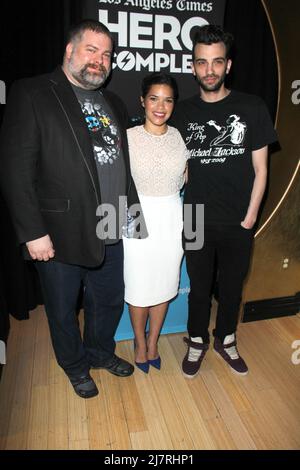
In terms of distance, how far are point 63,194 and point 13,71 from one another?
3.36 ft

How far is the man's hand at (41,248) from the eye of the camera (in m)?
1.48

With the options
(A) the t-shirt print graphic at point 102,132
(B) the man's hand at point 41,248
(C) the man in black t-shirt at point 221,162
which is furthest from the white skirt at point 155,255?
(B) the man's hand at point 41,248

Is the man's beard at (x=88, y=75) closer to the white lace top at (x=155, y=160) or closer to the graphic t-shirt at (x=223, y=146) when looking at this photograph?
the white lace top at (x=155, y=160)

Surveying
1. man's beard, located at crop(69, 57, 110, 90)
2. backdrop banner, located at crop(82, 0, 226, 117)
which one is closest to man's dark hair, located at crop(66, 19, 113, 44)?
man's beard, located at crop(69, 57, 110, 90)

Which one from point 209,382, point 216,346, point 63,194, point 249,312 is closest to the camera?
point 63,194

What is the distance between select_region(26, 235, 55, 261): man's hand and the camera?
148 centimetres

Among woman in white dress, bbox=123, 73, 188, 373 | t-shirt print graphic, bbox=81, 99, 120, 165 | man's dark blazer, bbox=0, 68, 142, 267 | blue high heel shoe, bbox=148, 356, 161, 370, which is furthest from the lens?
blue high heel shoe, bbox=148, 356, 161, 370

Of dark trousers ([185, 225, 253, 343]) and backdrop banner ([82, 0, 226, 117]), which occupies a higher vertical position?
backdrop banner ([82, 0, 226, 117])

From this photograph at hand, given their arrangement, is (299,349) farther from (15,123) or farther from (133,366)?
(15,123)

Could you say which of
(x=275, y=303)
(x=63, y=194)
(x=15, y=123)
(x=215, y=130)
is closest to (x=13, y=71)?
(x=15, y=123)

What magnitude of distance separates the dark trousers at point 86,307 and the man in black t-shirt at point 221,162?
0.40 m

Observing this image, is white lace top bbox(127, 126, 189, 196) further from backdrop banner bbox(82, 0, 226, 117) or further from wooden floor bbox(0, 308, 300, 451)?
wooden floor bbox(0, 308, 300, 451)

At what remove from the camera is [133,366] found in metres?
2.03

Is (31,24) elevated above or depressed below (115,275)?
above
